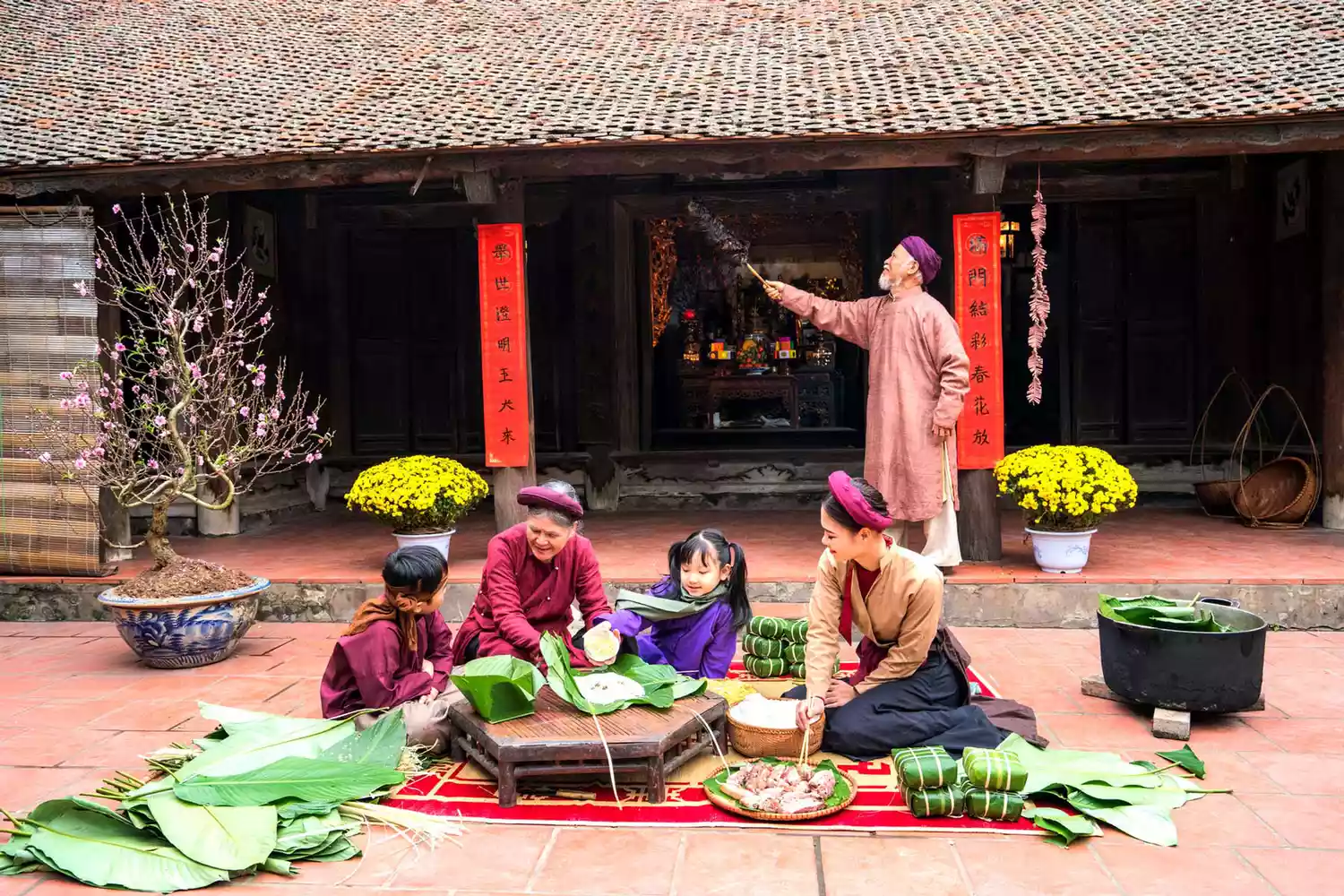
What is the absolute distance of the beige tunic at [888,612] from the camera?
138 inches

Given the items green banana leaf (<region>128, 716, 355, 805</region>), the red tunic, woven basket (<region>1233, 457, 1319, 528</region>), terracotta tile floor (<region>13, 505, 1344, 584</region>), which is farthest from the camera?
woven basket (<region>1233, 457, 1319, 528</region>)


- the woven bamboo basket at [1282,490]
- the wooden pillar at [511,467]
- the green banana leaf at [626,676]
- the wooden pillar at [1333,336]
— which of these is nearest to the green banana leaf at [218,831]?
the green banana leaf at [626,676]

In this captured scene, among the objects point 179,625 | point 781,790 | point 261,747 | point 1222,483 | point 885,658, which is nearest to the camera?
point 781,790

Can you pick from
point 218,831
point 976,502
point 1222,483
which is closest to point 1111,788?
point 218,831

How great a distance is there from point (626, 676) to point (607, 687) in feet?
0.48

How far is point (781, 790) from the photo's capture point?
317 centimetres

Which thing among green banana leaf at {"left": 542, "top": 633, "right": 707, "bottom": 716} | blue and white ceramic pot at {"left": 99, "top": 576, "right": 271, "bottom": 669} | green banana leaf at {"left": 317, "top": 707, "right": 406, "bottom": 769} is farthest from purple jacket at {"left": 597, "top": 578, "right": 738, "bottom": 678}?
blue and white ceramic pot at {"left": 99, "top": 576, "right": 271, "bottom": 669}

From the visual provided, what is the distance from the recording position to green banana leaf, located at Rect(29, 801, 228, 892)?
108 inches

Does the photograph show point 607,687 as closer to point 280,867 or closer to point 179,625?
point 280,867

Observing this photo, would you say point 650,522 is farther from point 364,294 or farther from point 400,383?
point 364,294

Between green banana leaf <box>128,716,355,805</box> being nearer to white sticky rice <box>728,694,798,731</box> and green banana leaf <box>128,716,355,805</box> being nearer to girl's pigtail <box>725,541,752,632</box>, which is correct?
white sticky rice <box>728,694,798,731</box>

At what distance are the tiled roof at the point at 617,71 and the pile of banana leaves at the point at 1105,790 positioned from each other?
150 inches

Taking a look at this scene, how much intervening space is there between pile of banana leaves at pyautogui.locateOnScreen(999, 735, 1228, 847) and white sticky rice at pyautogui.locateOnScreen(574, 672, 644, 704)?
132cm

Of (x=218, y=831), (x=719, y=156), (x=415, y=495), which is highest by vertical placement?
(x=719, y=156)
